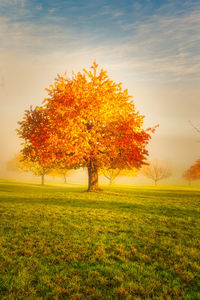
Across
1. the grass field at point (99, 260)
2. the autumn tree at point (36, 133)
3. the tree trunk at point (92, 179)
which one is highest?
the autumn tree at point (36, 133)

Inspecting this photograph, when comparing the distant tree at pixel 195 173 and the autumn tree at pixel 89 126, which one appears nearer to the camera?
the autumn tree at pixel 89 126

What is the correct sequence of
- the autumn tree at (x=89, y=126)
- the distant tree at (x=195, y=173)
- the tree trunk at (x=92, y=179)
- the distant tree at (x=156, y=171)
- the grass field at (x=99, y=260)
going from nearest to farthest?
the grass field at (x=99, y=260), the autumn tree at (x=89, y=126), the tree trunk at (x=92, y=179), the distant tree at (x=195, y=173), the distant tree at (x=156, y=171)

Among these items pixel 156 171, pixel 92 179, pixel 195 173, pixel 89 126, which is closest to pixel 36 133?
pixel 89 126

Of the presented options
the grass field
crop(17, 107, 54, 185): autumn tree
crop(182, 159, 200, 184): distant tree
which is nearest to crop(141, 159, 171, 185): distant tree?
crop(182, 159, 200, 184): distant tree

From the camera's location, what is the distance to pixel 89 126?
2662 cm

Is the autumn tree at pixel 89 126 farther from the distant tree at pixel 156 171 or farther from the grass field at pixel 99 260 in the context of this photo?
the distant tree at pixel 156 171

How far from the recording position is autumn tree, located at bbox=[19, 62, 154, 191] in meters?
22.9

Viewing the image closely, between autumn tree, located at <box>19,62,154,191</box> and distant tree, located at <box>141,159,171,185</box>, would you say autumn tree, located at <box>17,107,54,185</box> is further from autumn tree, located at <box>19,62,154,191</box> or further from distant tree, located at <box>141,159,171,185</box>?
distant tree, located at <box>141,159,171,185</box>

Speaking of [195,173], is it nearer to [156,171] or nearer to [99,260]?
[156,171]

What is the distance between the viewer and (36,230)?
9.32m

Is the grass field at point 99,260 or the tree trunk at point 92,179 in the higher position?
the tree trunk at point 92,179

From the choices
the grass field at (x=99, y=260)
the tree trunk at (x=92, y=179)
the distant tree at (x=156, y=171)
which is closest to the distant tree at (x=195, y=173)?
the distant tree at (x=156, y=171)

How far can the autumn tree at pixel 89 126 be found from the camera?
2291 centimetres

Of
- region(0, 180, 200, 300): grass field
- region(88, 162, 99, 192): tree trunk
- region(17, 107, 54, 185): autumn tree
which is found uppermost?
region(17, 107, 54, 185): autumn tree
